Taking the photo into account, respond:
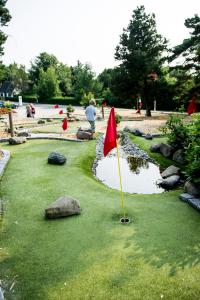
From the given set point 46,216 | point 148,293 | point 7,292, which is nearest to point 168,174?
point 46,216

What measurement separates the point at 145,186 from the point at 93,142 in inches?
246

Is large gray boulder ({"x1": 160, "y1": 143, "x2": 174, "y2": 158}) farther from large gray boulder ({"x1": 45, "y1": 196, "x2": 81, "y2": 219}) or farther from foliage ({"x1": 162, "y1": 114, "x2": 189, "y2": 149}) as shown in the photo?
large gray boulder ({"x1": 45, "y1": 196, "x2": 81, "y2": 219})

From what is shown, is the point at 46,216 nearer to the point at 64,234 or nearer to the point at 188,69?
the point at 64,234

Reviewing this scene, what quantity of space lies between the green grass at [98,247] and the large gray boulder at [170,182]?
159 centimetres

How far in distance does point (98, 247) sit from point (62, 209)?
170 cm

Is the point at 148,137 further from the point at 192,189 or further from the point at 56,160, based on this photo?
the point at 192,189

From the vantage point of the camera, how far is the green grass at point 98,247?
4930 millimetres

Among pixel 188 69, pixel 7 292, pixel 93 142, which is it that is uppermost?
pixel 188 69

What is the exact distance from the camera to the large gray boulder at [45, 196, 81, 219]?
7.41 m

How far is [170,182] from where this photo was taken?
35.6 feet

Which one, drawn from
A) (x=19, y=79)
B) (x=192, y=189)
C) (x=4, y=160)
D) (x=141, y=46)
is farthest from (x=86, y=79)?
(x=19, y=79)

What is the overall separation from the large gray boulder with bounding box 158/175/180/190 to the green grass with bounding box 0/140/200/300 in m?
1.59

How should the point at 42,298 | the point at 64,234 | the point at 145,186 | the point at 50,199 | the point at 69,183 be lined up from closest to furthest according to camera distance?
the point at 42,298 → the point at 64,234 → the point at 50,199 → the point at 69,183 → the point at 145,186

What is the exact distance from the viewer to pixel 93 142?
16.9m
